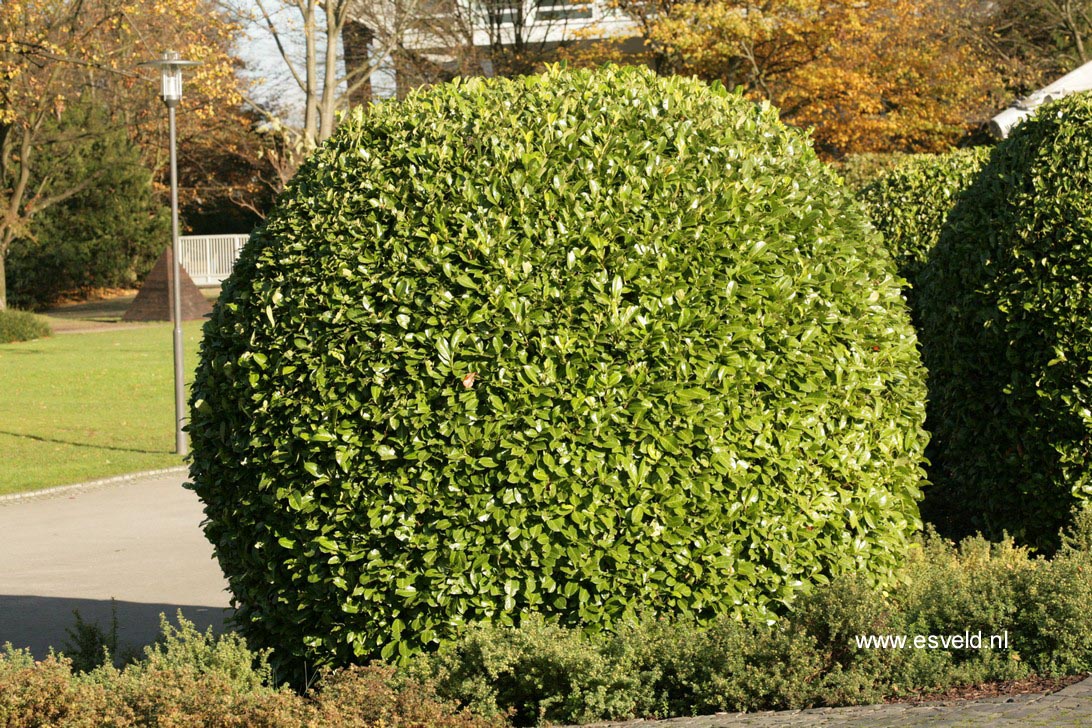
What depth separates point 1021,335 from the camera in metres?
6.50

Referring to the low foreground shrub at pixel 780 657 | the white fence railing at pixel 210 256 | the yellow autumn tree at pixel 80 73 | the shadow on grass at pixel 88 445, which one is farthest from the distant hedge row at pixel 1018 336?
the white fence railing at pixel 210 256

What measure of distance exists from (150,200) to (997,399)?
147ft

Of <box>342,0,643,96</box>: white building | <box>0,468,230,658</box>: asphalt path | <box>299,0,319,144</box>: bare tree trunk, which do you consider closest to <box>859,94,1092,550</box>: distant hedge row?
<box>0,468,230,658</box>: asphalt path

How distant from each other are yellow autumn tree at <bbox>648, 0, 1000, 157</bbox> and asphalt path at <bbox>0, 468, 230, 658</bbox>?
82.4 feet

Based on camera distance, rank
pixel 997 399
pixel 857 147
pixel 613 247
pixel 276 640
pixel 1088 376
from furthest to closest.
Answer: pixel 857 147 < pixel 997 399 < pixel 1088 376 < pixel 276 640 < pixel 613 247

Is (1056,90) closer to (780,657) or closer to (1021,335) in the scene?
(1021,335)

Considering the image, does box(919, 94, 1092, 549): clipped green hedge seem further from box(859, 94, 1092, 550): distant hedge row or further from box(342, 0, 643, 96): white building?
box(342, 0, 643, 96): white building

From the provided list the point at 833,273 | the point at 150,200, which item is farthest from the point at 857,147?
the point at 833,273

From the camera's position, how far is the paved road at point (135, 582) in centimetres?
416

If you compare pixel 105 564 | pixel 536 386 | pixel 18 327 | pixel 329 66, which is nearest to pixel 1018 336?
pixel 536 386

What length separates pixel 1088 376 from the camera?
6.27 metres

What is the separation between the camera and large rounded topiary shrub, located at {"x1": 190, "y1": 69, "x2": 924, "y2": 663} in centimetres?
446

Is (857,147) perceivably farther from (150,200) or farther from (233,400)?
(233,400)

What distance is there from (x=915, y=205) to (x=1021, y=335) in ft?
10.8
